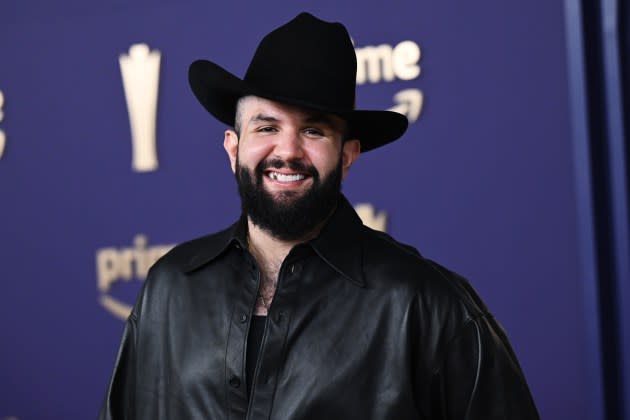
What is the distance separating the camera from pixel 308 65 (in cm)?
168

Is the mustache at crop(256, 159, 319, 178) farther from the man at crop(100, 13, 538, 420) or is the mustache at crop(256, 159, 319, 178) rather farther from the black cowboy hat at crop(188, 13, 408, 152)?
the black cowboy hat at crop(188, 13, 408, 152)

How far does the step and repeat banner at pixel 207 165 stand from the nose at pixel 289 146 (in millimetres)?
1183

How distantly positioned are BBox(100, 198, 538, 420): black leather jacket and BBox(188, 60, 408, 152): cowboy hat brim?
0.57 ft

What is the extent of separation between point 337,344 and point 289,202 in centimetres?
28

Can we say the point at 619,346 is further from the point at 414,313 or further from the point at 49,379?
the point at 49,379

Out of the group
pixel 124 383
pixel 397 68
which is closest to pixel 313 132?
pixel 124 383

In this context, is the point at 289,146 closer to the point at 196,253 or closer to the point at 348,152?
the point at 348,152

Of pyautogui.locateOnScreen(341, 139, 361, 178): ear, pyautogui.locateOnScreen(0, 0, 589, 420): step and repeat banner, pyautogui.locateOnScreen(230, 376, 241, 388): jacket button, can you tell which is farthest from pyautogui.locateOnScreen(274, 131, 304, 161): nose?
pyautogui.locateOnScreen(0, 0, 589, 420): step and repeat banner

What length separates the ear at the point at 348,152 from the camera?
172 centimetres

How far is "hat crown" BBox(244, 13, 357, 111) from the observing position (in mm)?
1641

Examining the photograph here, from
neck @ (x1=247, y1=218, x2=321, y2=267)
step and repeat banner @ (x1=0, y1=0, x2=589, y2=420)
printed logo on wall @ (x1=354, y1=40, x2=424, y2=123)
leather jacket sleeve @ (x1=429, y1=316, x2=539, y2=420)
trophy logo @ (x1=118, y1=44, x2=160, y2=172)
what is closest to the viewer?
leather jacket sleeve @ (x1=429, y1=316, x2=539, y2=420)

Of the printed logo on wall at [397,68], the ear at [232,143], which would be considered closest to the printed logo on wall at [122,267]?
the printed logo on wall at [397,68]

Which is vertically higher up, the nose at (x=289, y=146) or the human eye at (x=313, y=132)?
the human eye at (x=313, y=132)

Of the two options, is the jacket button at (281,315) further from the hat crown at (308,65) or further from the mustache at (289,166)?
the hat crown at (308,65)
